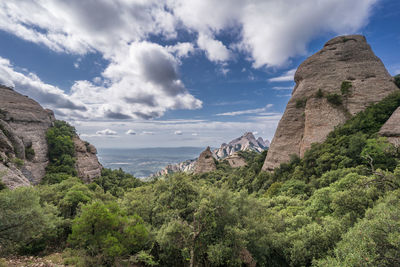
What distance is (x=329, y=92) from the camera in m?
36.1

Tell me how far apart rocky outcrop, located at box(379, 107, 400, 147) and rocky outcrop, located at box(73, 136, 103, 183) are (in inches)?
2521

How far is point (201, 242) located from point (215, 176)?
Answer: 5210cm

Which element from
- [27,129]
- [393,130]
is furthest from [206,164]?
[27,129]

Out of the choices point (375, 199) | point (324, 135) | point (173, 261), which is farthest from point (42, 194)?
point (324, 135)

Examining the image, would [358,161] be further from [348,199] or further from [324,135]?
[348,199]

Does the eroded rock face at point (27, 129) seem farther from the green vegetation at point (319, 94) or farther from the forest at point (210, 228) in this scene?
the green vegetation at point (319, 94)

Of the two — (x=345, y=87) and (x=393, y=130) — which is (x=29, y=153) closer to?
(x=393, y=130)

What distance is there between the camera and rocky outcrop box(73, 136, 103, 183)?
4616 centimetres

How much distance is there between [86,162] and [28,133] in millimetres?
15274

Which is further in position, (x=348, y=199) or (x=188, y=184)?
(x=188, y=184)

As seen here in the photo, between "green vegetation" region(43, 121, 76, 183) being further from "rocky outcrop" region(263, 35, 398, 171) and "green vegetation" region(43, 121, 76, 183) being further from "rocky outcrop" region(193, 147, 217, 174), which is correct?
"rocky outcrop" region(263, 35, 398, 171)

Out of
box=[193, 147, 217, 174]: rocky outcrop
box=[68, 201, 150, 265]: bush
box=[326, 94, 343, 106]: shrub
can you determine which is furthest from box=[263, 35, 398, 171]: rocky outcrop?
box=[193, 147, 217, 174]: rocky outcrop

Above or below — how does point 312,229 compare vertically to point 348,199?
below

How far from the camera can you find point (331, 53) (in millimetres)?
39938
